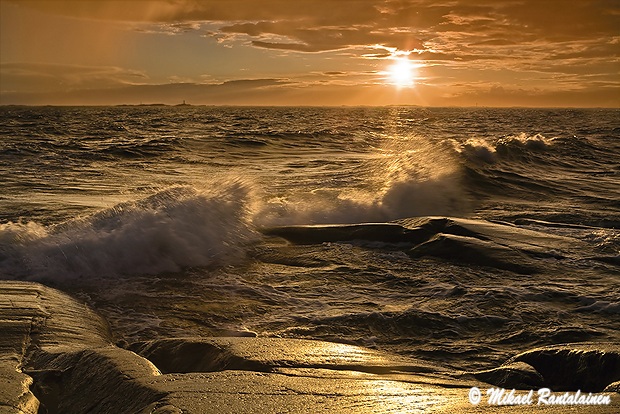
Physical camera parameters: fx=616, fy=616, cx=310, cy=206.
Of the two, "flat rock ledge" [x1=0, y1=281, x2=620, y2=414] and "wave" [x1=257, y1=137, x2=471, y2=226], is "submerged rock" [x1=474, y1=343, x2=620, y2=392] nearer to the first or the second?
"flat rock ledge" [x1=0, y1=281, x2=620, y2=414]

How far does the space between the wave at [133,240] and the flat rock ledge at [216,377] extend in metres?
2.61

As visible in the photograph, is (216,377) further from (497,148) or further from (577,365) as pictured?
(497,148)

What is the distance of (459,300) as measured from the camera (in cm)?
636

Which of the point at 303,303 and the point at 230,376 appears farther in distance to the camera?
the point at 303,303

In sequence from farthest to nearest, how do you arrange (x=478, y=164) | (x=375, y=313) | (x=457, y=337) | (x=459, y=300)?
(x=478, y=164)
(x=459, y=300)
(x=375, y=313)
(x=457, y=337)

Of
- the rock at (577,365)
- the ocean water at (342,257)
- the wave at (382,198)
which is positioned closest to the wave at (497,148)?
the wave at (382,198)

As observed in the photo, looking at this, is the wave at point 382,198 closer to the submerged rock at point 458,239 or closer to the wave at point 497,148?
the submerged rock at point 458,239

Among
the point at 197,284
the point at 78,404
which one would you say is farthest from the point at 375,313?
the point at 78,404

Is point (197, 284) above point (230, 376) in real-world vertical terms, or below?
below

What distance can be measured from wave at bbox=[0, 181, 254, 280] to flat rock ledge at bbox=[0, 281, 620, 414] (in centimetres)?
261

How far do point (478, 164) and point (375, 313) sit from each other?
529 inches

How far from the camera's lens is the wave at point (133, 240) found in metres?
7.61

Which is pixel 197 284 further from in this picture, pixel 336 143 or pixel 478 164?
pixel 336 143

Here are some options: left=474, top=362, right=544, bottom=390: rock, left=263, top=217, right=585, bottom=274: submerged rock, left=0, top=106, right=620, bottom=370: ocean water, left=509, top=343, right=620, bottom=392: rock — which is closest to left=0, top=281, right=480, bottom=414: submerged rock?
left=474, top=362, right=544, bottom=390: rock
